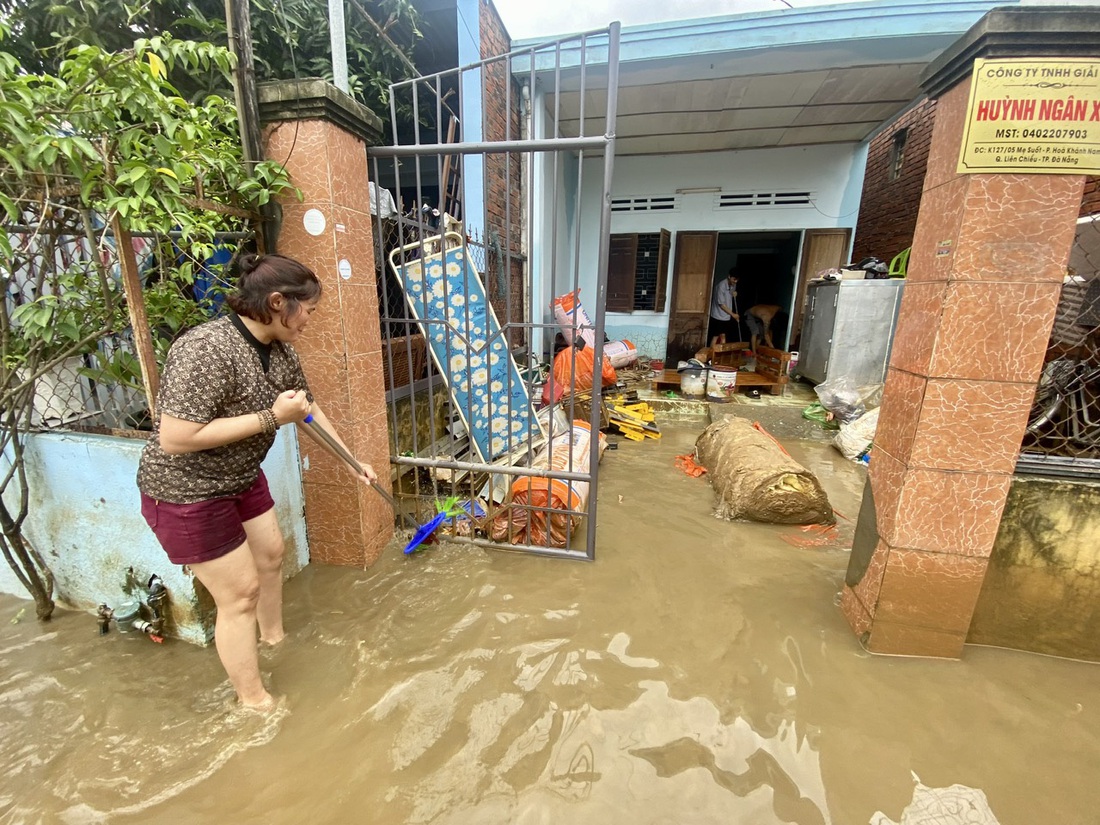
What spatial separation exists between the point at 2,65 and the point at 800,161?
8733 millimetres

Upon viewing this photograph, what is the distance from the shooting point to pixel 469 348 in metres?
2.72

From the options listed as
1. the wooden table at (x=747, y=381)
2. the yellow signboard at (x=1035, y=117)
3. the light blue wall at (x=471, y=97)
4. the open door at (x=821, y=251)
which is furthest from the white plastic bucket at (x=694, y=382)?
the yellow signboard at (x=1035, y=117)

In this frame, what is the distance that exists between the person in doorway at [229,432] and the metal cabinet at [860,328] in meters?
Result: 6.16

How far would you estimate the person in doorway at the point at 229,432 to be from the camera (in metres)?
1.45

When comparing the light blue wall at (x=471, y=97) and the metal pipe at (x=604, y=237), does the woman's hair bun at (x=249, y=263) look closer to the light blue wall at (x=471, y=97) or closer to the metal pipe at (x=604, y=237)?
the metal pipe at (x=604, y=237)

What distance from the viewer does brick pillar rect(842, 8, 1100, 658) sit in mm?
1676

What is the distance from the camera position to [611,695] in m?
1.90

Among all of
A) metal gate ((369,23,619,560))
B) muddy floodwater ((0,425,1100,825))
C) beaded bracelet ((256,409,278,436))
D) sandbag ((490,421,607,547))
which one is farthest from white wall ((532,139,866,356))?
beaded bracelet ((256,409,278,436))

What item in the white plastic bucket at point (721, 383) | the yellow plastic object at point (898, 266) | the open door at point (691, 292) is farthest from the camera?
the open door at point (691, 292)

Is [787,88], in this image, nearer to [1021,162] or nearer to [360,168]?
[1021,162]

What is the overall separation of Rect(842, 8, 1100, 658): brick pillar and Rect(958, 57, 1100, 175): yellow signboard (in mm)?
39

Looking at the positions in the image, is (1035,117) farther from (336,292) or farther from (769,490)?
(336,292)

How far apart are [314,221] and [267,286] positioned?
929 mm

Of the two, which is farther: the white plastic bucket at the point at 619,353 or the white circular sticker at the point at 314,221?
the white plastic bucket at the point at 619,353
